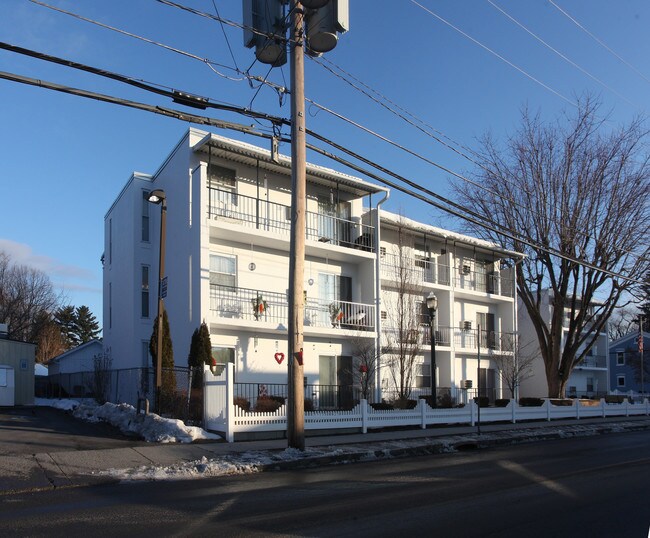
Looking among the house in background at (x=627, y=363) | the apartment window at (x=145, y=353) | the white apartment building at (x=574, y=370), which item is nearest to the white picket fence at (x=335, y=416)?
the apartment window at (x=145, y=353)

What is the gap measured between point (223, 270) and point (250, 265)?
1125mm

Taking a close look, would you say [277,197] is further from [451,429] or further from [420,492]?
[420,492]

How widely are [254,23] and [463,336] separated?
68.5ft

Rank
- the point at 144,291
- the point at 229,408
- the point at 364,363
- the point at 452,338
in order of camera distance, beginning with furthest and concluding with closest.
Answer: the point at 452,338 < the point at 144,291 < the point at 364,363 < the point at 229,408

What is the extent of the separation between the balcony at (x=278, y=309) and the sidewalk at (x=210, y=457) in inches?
232

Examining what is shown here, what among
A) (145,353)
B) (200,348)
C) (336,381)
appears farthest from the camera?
(336,381)

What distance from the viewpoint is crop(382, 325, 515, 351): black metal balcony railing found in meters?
26.0

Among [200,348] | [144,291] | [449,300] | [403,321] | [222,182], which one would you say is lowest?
[200,348]

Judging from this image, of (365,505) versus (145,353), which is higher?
(145,353)

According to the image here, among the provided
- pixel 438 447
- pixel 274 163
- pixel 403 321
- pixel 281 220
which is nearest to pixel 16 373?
pixel 281 220

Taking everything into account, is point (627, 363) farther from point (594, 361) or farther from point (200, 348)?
point (200, 348)

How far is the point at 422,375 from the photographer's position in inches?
1168

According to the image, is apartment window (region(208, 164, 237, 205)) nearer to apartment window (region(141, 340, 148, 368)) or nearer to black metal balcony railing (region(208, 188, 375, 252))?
black metal balcony railing (region(208, 188, 375, 252))

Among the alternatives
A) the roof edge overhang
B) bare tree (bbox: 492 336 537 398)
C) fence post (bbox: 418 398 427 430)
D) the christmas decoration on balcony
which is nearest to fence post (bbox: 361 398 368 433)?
fence post (bbox: 418 398 427 430)
